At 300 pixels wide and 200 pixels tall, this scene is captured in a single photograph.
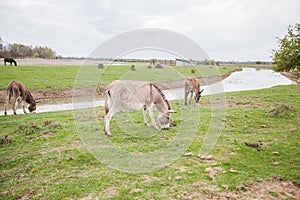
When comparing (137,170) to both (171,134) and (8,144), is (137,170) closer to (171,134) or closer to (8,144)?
(171,134)

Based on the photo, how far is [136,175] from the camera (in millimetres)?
5672

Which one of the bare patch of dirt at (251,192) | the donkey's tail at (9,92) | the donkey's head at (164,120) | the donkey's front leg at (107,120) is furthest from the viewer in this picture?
the donkey's tail at (9,92)

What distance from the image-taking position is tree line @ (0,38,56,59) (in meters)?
65.3

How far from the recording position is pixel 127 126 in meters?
10.3

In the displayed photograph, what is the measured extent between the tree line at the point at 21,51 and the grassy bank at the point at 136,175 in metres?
66.3

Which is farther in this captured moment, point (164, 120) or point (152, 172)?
point (164, 120)

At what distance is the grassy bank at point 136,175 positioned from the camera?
493 cm

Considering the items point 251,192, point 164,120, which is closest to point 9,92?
point 164,120

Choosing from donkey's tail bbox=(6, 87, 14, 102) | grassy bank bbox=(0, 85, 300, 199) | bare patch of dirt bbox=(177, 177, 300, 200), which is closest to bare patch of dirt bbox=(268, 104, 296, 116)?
grassy bank bbox=(0, 85, 300, 199)

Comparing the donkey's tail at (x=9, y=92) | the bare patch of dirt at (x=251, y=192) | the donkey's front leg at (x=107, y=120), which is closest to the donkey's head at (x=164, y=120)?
the donkey's front leg at (x=107, y=120)

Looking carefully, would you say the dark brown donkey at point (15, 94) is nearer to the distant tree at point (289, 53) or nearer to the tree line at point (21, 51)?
the distant tree at point (289, 53)

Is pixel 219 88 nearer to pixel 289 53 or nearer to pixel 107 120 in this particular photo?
pixel 289 53

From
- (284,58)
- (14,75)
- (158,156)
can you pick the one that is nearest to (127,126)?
(158,156)

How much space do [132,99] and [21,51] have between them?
84.0 metres
